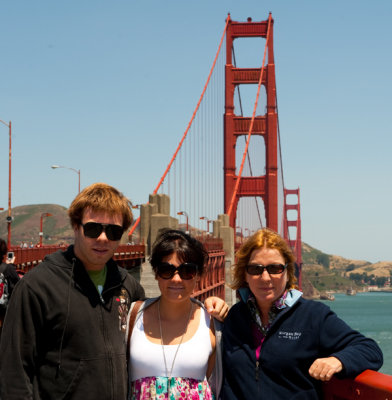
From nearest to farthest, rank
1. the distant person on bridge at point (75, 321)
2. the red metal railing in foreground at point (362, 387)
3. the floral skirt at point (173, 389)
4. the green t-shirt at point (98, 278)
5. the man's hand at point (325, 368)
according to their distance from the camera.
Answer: the red metal railing in foreground at point (362, 387), the man's hand at point (325, 368), the distant person on bridge at point (75, 321), the floral skirt at point (173, 389), the green t-shirt at point (98, 278)

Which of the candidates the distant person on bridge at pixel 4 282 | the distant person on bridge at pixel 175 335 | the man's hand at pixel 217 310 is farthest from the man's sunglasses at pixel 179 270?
the distant person on bridge at pixel 4 282

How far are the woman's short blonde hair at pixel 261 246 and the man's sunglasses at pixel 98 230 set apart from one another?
70cm

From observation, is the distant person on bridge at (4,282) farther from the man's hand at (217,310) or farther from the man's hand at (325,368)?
the man's hand at (325,368)

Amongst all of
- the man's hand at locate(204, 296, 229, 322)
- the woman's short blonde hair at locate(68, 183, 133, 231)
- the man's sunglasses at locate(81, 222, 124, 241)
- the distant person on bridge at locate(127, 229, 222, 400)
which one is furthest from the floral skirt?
the woman's short blonde hair at locate(68, 183, 133, 231)

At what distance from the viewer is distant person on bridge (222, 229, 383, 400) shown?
2.85 metres

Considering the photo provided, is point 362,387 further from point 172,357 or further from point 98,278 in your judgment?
point 98,278

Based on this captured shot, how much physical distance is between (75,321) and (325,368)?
1261mm

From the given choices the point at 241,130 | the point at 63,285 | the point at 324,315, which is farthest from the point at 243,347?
the point at 241,130

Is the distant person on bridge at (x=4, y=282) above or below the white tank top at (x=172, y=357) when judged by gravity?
above

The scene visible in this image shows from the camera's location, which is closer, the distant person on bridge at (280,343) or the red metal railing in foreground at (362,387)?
the red metal railing in foreground at (362,387)

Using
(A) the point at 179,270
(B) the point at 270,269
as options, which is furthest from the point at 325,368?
(A) the point at 179,270

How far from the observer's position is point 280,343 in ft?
9.84

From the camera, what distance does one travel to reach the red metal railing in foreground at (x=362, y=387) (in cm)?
261

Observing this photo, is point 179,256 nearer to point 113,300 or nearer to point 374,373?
point 113,300
